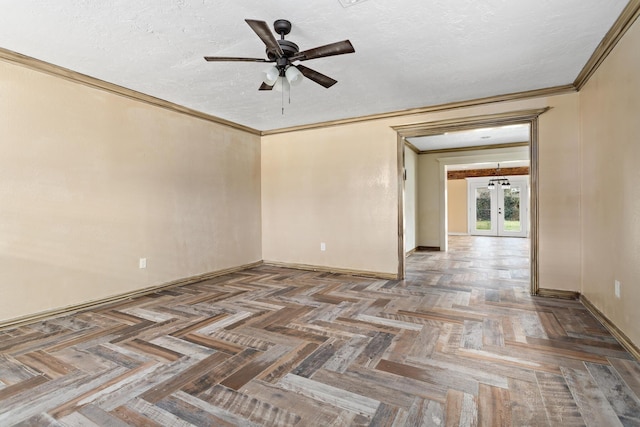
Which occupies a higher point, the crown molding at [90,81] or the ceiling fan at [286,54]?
the crown molding at [90,81]

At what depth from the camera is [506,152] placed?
7.07 m

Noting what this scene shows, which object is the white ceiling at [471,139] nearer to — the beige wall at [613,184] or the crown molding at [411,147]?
the crown molding at [411,147]

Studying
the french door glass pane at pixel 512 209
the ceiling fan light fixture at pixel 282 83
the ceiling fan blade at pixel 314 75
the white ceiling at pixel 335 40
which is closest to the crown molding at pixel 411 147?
the white ceiling at pixel 335 40

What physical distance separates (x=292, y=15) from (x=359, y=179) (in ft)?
9.73

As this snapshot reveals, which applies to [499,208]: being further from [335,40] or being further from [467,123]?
[335,40]

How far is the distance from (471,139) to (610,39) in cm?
418

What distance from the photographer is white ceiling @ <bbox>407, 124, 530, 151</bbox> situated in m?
6.03

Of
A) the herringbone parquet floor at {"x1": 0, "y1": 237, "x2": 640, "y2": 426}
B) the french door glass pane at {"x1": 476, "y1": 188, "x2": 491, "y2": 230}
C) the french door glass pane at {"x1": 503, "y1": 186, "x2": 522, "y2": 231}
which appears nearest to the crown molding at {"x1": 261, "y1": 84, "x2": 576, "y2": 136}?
the herringbone parquet floor at {"x1": 0, "y1": 237, "x2": 640, "y2": 426}

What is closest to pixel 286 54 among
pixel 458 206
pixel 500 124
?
pixel 500 124

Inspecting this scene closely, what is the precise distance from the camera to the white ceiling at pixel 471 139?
237 inches

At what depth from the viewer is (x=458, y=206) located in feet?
39.5

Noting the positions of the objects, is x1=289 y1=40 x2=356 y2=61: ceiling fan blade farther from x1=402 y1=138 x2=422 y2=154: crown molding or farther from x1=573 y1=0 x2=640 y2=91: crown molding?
x1=402 y1=138 x2=422 y2=154: crown molding

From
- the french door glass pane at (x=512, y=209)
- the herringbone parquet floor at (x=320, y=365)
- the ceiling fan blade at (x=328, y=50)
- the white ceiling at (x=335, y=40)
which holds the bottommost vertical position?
the herringbone parquet floor at (x=320, y=365)

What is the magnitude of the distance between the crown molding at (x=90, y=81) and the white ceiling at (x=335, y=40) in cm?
8
